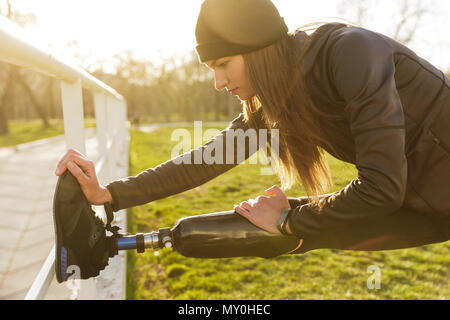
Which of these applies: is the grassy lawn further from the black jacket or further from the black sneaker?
the black sneaker

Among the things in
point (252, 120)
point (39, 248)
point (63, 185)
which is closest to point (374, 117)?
point (252, 120)

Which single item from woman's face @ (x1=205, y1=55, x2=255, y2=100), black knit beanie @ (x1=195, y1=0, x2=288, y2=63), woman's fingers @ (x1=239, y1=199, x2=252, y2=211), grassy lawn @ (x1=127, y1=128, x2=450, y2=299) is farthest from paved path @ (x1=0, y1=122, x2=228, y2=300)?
black knit beanie @ (x1=195, y1=0, x2=288, y2=63)

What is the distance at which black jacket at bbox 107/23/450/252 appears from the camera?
1.12 m

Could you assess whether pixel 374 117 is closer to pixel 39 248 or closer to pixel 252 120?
pixel 252 120

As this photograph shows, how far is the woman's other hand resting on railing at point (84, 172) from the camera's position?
131 cm

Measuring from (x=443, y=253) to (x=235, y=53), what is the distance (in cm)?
316

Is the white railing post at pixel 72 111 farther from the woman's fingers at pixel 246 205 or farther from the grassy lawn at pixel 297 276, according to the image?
the grassy lawn at pixel 297 276

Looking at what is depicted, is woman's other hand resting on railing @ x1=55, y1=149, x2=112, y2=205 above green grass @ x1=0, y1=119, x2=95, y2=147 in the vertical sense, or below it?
above

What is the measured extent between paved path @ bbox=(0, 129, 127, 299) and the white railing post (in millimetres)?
727

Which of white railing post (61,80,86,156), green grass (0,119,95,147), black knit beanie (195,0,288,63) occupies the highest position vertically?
black knit beanie (195,0,288,63)

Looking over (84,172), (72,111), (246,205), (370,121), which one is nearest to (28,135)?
(72,111)

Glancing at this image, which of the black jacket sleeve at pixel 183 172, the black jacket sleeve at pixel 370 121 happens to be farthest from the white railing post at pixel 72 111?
the black jacket sleeve at pixel 370 121

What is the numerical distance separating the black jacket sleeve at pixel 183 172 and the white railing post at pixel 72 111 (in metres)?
0.26

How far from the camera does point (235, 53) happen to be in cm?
136
